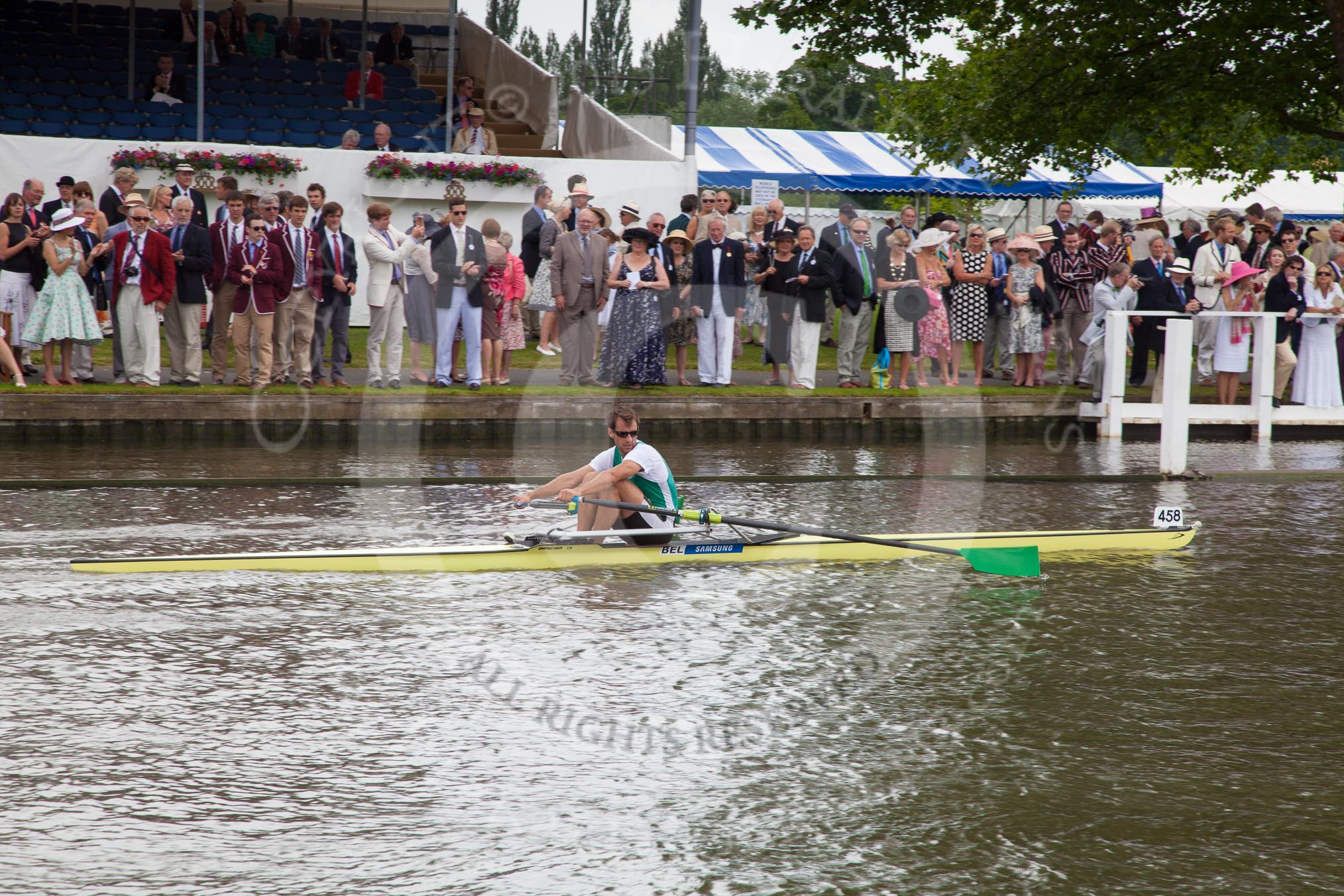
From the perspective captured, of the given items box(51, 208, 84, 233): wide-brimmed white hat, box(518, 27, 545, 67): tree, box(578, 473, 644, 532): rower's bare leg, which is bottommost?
box(578, 473, 644, 532): rower's bare leg

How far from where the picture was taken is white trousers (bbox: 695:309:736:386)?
1688cm

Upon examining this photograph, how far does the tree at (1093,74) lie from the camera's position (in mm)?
19594

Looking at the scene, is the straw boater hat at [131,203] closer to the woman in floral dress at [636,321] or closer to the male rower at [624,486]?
the woman in floral dress at [636,321]

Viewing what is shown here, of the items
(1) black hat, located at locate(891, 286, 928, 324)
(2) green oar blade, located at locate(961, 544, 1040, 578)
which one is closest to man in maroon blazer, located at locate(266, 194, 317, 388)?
(1) black hat, located at locate(891, 286, 928, 324)

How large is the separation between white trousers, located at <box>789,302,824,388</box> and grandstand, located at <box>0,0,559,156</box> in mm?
9449

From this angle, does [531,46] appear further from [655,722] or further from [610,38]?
[655,722]

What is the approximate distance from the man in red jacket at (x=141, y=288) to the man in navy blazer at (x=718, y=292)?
5767 millimetres

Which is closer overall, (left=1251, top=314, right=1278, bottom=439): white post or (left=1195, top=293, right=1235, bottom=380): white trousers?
(left=1251, top=314, right=1278, bottom=439): white post

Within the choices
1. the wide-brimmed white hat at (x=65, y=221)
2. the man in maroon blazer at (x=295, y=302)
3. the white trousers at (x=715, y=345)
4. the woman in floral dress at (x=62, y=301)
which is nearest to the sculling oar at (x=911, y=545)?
the man in maroon blazer at (x=295, y=302)

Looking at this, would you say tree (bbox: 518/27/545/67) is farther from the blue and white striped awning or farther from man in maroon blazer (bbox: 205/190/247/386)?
man in maroon blazer (bbox: 205/190/247/386)

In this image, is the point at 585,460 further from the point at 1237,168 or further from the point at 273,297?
the point at 1237,168

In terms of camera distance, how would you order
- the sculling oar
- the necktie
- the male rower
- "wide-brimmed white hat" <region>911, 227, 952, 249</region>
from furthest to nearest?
"wide-brimmed white hat" <region>911, 227, 952, 249</region> < the necktie < the male rower < the sculling oar

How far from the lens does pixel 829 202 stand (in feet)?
145

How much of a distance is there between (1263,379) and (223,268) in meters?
11.9
